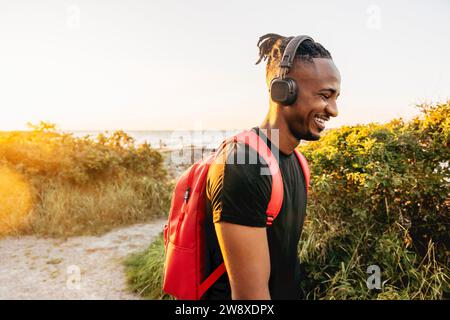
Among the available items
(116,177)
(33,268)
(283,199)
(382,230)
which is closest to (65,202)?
(116,177)

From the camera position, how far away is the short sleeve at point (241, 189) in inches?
53.0

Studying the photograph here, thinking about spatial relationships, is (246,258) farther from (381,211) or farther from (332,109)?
(381,211)

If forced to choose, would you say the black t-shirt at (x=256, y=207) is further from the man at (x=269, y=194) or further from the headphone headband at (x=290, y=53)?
the headphone headband at (x=290, y=53)

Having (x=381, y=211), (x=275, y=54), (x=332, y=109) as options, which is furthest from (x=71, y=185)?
(x=332, y=109)

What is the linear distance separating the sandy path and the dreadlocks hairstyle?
3894 mm

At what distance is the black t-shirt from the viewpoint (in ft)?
4.44

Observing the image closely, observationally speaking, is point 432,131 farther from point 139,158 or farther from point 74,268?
point 139,158

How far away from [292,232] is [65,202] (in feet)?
23.3

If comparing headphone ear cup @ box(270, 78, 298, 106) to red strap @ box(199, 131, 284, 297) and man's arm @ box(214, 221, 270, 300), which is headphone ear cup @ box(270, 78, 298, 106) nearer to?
red strap @ box(199, 131, 284, 297)

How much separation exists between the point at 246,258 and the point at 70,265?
5.15m

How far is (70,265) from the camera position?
5492 millimetres

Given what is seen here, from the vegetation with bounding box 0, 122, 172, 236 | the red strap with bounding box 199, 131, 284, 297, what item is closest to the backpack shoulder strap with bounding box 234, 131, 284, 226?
the red strap with bounding box 199, 131, 284, 297

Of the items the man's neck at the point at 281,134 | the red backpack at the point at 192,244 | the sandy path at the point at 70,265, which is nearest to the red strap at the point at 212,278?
the red backpack at the point at 192,244

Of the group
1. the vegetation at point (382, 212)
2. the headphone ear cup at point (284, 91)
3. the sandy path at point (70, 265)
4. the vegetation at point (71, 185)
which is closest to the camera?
the headphone ear cup at point (284, 91)
